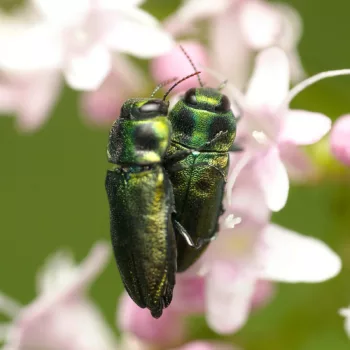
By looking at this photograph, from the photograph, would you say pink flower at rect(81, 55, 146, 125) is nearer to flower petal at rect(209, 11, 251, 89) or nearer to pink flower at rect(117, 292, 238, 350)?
flower petal at rect(209, 11, 251, 89)

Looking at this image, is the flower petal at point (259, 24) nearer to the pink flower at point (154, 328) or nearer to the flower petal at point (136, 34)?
the flower petal at point (136, 34)

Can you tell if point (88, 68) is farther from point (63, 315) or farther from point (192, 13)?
point (63, 315)

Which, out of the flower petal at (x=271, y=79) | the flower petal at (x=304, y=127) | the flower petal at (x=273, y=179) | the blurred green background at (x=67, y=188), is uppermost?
the flower petal at (x=271, y=79)

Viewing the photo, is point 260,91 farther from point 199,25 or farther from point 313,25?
point 313,25

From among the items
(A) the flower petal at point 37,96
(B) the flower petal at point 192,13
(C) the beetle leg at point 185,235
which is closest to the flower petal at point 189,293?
(C) the beetle leg at point 185,235

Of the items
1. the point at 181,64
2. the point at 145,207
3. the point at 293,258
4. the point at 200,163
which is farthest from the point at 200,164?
the point at 181,64

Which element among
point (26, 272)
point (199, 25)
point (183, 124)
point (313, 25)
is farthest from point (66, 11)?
point (26, 272)
